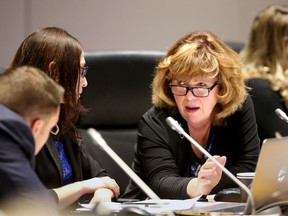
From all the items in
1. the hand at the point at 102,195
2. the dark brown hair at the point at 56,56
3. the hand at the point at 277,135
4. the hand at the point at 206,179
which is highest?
the dark brown hair at the point at 56,56

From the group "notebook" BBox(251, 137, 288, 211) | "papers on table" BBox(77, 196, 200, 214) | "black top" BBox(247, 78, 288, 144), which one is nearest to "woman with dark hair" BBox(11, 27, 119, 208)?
"papers on table" BBox(77, 196, 200, 214)

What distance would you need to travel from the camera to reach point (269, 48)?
11.4ft

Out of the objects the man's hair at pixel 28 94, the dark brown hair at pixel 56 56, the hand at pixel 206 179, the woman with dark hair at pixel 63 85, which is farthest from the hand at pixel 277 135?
the man's hair at pixel 28 94

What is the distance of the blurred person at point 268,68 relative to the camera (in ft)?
11.0

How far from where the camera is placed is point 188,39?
2881 mm

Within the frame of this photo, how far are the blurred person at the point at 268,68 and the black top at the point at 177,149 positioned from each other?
0.36 meters

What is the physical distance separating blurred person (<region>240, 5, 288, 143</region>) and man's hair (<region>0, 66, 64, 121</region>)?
176 cm

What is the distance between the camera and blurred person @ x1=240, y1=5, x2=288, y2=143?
3.35 metres

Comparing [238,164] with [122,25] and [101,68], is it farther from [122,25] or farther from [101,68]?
[122,25]

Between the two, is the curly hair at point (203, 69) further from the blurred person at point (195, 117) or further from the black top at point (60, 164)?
the black top at point (60, 164)

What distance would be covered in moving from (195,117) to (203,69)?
0.19m

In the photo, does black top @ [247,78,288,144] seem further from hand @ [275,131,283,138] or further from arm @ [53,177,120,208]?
arm @ [53,177,120,208]

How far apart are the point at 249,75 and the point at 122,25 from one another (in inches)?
44.2

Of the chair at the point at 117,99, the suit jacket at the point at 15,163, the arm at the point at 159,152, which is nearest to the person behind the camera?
the suit jacket at the point at 15,163
